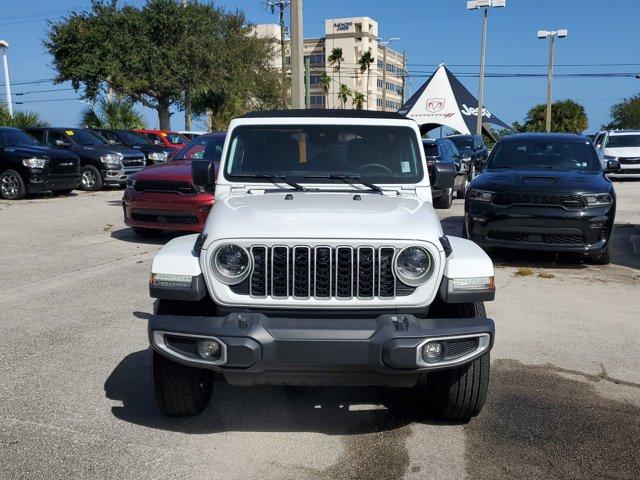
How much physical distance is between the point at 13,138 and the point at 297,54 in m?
7.74

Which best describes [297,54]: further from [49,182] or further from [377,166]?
[377,166]

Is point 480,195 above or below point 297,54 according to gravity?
below

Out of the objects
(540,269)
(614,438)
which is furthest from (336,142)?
(540,269)

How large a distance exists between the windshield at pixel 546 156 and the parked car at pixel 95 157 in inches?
474

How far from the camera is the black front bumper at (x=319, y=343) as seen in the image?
338 cm

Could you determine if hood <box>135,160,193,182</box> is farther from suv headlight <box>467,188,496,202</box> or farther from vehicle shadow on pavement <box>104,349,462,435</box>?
vehicle shadow on pavement <box>104,349,462,435</box>

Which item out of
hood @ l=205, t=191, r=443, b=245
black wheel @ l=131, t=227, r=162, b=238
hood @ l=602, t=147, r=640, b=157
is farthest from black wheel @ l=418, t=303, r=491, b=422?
hood @ l=602, t=147, r=640, b=157

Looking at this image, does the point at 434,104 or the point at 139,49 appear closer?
the point at 434,104

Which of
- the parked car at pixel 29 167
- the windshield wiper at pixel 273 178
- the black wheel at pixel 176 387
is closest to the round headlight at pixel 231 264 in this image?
the black wheel at pixel 176 387

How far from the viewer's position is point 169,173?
33.3 ft

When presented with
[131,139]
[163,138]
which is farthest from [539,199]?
[163,138]

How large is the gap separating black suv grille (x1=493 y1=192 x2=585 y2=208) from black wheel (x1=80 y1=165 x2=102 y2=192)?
43.9 feet

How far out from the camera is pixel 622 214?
1475 cm

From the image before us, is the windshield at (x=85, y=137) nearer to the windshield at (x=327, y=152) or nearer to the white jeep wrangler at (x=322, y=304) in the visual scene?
the windshield at (x=327, y=152)
